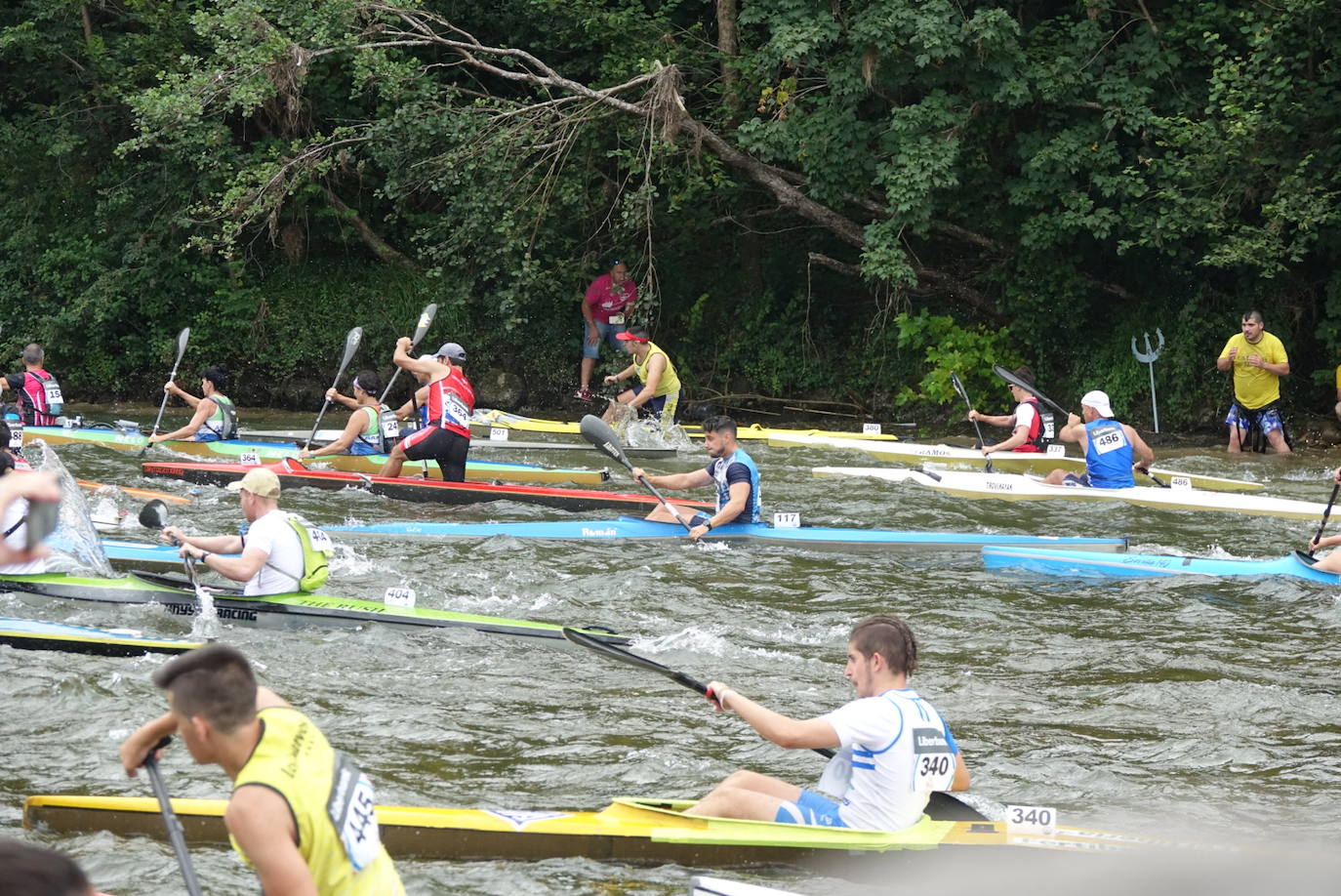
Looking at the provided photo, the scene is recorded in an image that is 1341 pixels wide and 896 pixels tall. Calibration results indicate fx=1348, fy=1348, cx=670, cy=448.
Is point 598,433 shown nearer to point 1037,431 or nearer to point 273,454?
point 273,454

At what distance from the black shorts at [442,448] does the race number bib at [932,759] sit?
7943mm

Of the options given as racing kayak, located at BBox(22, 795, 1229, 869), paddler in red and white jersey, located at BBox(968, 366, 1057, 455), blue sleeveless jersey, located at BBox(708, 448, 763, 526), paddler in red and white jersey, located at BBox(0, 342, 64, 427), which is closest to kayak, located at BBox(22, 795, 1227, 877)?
racing kayak, located at BBox(22, 795, 1229, 869)

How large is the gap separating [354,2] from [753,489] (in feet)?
33.3

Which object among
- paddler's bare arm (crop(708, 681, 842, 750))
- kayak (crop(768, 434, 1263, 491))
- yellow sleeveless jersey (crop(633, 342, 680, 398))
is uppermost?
yellow sleeveless jersey (crop(633, 342, 680, 398))

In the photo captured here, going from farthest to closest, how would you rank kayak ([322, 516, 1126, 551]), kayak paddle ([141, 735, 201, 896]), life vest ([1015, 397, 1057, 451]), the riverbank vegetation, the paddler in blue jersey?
the riverbank vegetation, life vest ([1015, 397, 1057, 451]), kayak ([322, 516, 1126, 551]), the paddler in blue jersey, kayak paddle ([141, 735, 201, 896])

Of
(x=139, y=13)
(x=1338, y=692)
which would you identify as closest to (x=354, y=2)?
(x=139, y=13)

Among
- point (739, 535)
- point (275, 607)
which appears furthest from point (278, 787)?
point (739, 535)

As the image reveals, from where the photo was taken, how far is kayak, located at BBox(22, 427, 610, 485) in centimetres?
1310

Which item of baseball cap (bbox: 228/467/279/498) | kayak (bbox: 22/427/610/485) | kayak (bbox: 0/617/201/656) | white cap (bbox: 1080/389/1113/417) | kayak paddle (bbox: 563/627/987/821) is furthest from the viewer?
kayak (bbox: 22/427/610/485)

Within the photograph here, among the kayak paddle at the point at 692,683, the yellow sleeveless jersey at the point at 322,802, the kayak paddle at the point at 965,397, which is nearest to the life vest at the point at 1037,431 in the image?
the kayak paddle at the point at 965,397

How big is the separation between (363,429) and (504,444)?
3.03 m

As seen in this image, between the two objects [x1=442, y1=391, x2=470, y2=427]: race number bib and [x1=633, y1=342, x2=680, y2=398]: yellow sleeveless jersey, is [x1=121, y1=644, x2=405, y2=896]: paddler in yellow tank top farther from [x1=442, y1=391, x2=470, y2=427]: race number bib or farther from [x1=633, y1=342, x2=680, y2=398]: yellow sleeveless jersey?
[x1=633, y1=342, x2=680, y2=398]: yellow sleeveless jersey

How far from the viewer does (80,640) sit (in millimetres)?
6695

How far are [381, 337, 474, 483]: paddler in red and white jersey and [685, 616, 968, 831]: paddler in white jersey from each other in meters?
7.68
